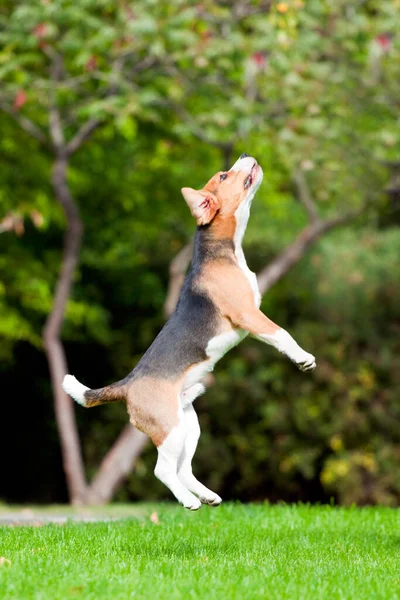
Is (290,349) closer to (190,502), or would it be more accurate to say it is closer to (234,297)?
(234,297)

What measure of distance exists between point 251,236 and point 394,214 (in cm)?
671

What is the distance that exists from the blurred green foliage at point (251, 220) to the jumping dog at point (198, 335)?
6.93 m

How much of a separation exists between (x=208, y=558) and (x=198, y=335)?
1440mm

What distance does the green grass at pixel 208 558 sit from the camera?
15.7ft

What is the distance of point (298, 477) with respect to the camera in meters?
16.7

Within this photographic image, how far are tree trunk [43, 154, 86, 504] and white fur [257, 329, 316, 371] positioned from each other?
895cm

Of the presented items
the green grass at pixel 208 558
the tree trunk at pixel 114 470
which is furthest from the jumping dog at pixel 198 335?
the tree trunk at pixel 114 470

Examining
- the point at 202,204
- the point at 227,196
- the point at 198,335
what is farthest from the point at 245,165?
the point at 198,335

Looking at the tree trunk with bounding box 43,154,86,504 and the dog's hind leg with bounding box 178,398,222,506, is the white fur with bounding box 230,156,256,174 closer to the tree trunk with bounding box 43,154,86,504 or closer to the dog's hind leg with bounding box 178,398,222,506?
the dog's hind leg with bounding box 178,398,222,506

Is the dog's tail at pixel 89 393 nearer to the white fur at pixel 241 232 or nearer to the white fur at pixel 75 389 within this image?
the white fur at pixel 75 389

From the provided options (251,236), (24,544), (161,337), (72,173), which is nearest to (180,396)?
(161,337)

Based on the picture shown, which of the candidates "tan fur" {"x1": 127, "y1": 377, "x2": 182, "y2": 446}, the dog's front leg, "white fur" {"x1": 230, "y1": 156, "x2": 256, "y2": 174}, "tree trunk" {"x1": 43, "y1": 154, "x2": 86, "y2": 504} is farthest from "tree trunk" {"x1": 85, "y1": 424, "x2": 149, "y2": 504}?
the dog's front leg

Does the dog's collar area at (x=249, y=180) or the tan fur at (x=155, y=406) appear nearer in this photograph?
the tan fur at (x=155, y=406)

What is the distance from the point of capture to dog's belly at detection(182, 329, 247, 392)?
516 cm
